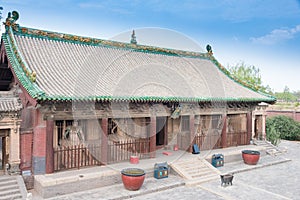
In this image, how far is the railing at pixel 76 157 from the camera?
1202cm

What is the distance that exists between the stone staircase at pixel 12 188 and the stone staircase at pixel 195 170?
22.7 feet

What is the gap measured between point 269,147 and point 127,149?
469 inches

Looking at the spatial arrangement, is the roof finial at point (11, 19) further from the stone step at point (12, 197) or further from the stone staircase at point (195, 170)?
the stone staircase at point (195, 170)

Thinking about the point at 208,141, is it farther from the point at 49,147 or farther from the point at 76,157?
the point at 49,147

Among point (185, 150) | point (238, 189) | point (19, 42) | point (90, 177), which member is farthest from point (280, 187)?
point (19, 42)

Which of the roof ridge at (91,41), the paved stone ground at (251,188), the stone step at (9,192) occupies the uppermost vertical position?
the roof ridge at (91,41)

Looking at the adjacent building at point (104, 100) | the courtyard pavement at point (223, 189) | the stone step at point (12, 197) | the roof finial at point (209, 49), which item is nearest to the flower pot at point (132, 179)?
the courtyard pavement at point (223, 189)

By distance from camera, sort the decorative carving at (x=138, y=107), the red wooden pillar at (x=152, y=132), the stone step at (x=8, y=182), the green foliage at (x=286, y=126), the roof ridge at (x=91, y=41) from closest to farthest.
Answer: the stone step at (x=8, y=182), the decorative carving at (x=138, y=107), the red wooden pillar at (x=152, y=132), the roof ridge at (x=91, y=41), the green foliage at (x=286, y=126)

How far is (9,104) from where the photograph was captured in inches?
446

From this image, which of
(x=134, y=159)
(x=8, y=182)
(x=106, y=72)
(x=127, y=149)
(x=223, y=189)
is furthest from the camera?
(x=106, y=72)

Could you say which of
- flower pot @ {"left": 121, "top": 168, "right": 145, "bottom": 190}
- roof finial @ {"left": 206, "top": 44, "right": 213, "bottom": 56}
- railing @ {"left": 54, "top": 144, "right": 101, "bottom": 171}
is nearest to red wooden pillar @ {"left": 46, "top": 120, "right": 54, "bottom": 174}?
railing @ {"left": 54, "top": 144, "right": 101, "bottom": 171}

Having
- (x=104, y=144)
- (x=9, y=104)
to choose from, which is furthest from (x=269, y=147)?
(x=9, y=104)

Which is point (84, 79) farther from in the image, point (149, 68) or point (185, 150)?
point (185, 150)

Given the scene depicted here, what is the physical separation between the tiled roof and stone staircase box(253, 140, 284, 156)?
16.1 metres
